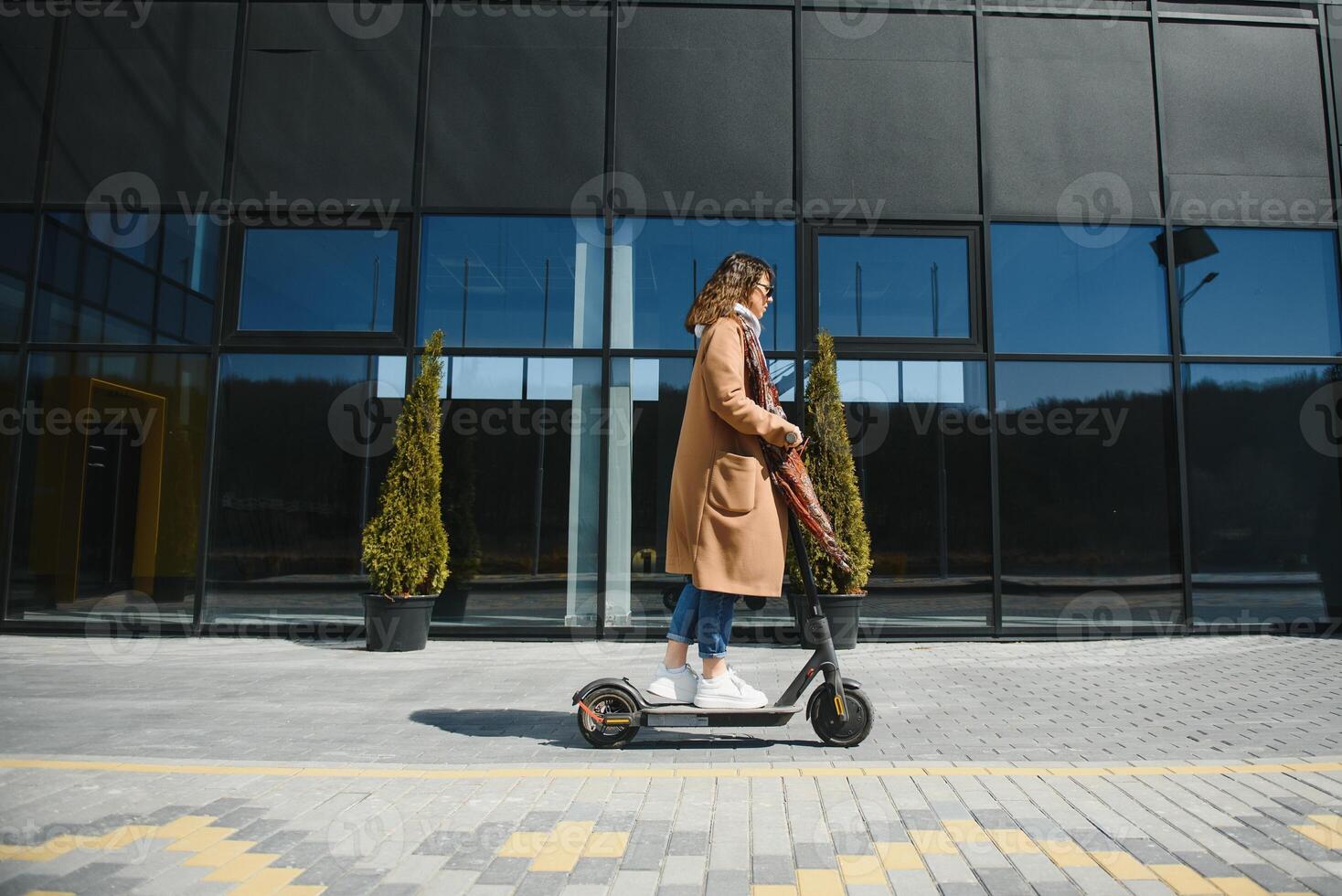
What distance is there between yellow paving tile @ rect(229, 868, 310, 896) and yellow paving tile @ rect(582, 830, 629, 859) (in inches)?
28.7

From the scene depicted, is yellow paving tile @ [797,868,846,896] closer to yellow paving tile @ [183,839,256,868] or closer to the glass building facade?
yellow paving tile @ [183,839,256,868]

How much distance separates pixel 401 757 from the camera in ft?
12.3

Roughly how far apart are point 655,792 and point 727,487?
123 cm

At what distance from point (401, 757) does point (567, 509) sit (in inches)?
164

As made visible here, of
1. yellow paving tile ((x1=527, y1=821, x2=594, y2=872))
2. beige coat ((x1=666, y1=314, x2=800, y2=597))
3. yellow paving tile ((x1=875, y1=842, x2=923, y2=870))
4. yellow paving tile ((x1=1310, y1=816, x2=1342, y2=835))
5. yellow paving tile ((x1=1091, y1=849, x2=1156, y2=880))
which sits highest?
beige coat ((x1=666, y1=314, x2=800, y2=597))

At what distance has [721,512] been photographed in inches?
150

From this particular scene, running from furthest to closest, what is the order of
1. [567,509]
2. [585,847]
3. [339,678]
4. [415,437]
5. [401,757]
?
1. [567,509]
2. [415,437]
3. [339,678]
4. [401,757]
5. [585,847]

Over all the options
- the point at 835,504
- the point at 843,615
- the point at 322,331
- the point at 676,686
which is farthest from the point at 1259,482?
the point at 322,331

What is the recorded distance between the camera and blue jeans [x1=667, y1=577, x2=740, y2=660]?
383 centimetres

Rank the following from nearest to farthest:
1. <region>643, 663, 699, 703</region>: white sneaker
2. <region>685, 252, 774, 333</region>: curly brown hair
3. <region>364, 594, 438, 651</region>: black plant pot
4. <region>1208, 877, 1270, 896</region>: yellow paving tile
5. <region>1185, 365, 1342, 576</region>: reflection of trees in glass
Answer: <region>1208, 877, 1270, 896</region>: yellow paving tile → <region>643, 663, 699, 703</region>: white sneaker → <region>685, 252, 774, 333</region>: curly brown hair → <region>364, 594, 438, 651</region>: black plant pot → <region>1185, 365, 1342, 576</region>: reflection of trees in glass

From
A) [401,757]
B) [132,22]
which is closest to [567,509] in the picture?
[401,757]

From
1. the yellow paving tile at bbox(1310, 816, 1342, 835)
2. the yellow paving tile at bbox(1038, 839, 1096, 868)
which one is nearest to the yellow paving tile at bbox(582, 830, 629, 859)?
the yellow paving tile at bbox(1038, 839, 1096, 868)

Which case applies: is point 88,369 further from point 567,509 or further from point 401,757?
point 401,757

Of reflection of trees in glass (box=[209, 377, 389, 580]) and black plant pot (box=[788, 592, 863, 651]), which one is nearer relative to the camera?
black plant pot (box=[788, 592, 863, 651])
